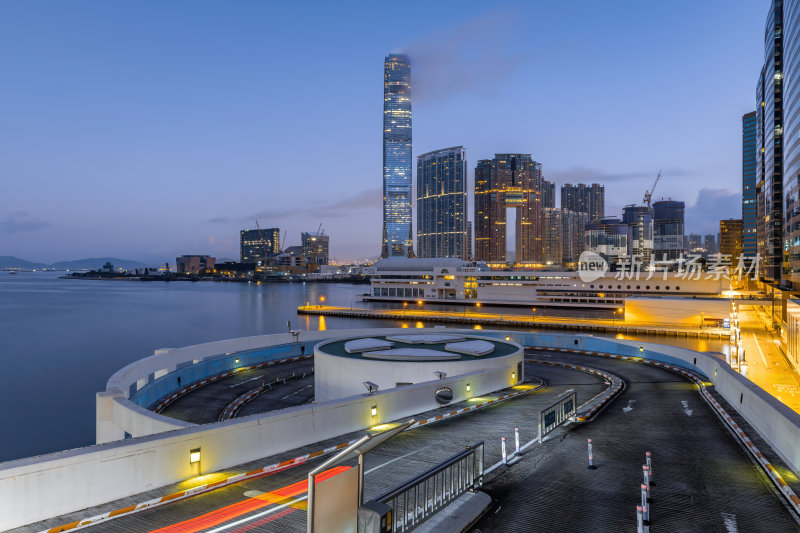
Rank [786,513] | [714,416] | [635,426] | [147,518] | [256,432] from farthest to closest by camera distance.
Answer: [714,416] < [635,426] < [256,432] < [786,513] < [147,518]

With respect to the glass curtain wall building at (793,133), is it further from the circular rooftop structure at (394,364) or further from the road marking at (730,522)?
the road marking at (730,522)

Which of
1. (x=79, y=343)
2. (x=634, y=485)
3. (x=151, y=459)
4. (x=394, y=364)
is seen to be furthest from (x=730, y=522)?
(x=79, y=343)

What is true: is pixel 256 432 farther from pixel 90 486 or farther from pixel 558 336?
pixel 558 336

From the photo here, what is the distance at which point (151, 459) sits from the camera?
1017cm

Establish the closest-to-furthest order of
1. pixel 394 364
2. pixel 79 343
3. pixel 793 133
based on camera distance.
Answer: pixel 394 364, pixel 793 133, pixel 79 343

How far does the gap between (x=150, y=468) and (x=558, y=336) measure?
35.2 metres

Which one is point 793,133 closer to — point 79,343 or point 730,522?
point 730,522

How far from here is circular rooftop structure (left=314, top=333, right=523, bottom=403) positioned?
24.8 metres

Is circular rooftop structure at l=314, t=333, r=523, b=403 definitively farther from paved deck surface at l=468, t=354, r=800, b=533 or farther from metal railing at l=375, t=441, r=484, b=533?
metal railing at l=375, t=441, r=484, b=533

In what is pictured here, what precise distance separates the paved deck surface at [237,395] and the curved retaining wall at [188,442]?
3635mm

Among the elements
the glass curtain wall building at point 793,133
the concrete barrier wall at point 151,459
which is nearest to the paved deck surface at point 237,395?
the concrete barrier wall at point 151,459

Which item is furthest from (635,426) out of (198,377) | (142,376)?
(198,377)

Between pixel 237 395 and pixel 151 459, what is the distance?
18.7m

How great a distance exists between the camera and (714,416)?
1800 cm
